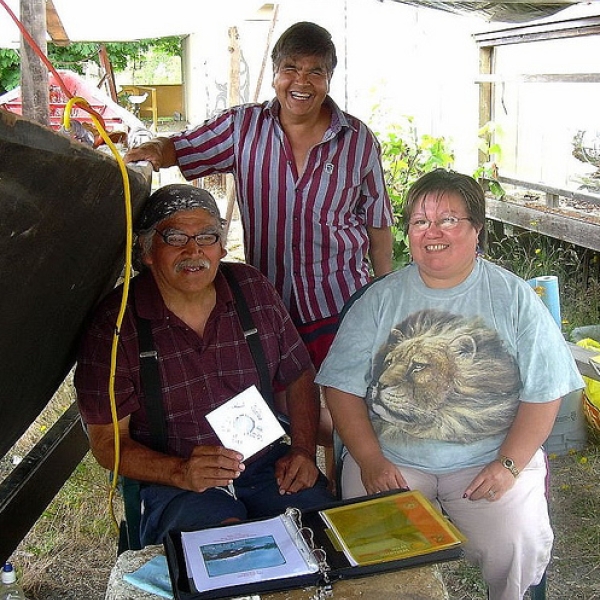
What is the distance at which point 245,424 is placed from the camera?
2273 millimetres

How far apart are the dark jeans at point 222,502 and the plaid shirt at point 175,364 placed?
147 millimetres

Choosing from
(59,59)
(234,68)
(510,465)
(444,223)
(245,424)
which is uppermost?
(59,59)

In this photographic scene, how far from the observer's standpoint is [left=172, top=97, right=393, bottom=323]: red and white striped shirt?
3051mm

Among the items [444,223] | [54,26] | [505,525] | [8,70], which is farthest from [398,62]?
[8,70]

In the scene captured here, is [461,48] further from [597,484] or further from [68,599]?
[68,599]

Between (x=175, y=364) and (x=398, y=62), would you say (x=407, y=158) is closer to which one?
(x=398, y=62)

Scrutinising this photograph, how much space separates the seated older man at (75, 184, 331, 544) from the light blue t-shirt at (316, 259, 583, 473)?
0.24 metres

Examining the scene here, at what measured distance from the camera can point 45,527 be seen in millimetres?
3732

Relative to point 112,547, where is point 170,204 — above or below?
above

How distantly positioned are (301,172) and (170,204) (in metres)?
0.70

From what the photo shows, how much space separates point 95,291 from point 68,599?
142 centimetres

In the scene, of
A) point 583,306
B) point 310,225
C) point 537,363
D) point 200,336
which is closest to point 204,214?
point 200,336

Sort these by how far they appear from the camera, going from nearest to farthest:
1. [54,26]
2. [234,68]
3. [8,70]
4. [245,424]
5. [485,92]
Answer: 1. [245,424]
2. [54,26]
3. [485,92]
4. [234,68]
5. [8,70]

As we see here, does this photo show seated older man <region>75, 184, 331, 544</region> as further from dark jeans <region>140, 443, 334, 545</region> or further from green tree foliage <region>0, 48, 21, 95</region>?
green tree foliage <region>0, 48, 21, 95</region>
